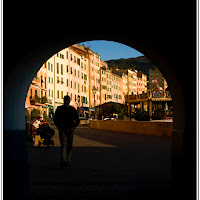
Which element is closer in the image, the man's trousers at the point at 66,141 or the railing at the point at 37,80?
the man's trousers at the point at 66,141

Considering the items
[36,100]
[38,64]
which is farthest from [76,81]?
[38,64]

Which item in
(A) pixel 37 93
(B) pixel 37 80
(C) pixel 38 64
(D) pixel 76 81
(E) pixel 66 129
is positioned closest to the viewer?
(C) pixel 38 64

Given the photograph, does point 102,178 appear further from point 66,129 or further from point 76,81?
point 76,81

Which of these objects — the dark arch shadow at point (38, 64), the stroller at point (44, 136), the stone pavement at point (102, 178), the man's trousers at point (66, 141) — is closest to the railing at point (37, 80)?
the stroller at point (44, 136)

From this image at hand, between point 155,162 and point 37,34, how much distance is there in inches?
217

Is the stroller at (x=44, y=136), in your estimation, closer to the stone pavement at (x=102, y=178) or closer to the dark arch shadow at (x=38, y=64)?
the stone pavement at (x=102, y=178)

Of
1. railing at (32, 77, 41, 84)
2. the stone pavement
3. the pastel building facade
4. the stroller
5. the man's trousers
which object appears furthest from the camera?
the pastel building facade

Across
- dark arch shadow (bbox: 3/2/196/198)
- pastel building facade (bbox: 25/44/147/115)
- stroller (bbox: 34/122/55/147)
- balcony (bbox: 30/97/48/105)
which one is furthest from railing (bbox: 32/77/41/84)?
dark arch shadow (bbox: 3/2/196/198)

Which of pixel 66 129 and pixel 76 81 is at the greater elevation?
pixel 76 81

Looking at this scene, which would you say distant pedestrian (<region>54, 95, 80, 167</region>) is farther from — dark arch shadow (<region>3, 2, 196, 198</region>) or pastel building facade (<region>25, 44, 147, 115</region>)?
pastel building facade (<region>25, 44, 147, 115</region>)

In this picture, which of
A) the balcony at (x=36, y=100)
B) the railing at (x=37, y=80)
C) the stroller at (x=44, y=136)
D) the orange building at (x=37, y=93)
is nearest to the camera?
the stroller at (x=44, y=136)
